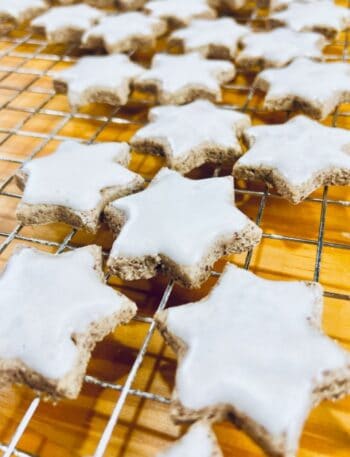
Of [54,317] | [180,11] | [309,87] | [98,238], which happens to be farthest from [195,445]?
[180,11]

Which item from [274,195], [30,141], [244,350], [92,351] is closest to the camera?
[244,350]

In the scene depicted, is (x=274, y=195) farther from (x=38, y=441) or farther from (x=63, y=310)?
(x=38, y=441)

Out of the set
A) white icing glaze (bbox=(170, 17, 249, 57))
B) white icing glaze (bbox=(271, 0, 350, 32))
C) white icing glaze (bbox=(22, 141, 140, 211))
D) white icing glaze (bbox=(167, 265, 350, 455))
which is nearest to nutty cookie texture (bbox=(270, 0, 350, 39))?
white icing glaze (bbox=(271, 0, 350, 32))

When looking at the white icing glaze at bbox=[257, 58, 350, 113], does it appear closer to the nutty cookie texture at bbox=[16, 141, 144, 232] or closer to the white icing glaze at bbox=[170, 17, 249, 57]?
the white icing glaze at bbox=[170, 17, 249, 57]

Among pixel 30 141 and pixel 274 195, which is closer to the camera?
pixel 274 195

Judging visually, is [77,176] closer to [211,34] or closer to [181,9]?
[211,34]

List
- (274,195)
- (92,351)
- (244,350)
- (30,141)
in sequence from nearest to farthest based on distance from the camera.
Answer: (244,350) → (92,351) → (274,195) → (30,141)

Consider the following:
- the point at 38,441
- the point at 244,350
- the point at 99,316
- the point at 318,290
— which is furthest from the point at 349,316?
the point at 38,441
